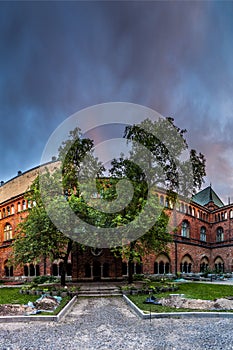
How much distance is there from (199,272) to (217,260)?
4.56m

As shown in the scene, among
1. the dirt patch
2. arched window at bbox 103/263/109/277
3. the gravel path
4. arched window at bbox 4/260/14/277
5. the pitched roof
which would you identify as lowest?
arched window at bbox 4/260/14/277

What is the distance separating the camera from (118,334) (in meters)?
9.02

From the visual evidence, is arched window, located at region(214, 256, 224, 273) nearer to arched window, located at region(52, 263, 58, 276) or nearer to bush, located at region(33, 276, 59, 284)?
arched window, located at region(52, 263, 58, 276)

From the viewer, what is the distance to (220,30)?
14.1 metres

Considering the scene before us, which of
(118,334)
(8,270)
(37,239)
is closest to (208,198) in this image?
(8,270)

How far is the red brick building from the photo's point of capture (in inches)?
1065

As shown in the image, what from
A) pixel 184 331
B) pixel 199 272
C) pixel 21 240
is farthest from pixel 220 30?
pixel 199 272

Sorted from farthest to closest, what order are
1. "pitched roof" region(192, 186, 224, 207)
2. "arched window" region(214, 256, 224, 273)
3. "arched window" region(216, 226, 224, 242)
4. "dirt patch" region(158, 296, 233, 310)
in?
"pitched roof" region(192, 186, 224, 207)
"arched window" region(216, 226, 224, 242)
"arched window" region(214, 256, 224, 273)
"dirt patch" region(158, 296, 233, 310)

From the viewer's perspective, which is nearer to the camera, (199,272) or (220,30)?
(220,30)

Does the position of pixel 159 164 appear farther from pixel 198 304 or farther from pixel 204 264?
pixel 204 264

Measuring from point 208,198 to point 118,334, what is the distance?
41572 millimetres

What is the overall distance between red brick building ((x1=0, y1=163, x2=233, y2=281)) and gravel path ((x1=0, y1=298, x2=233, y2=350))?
13.7 metres

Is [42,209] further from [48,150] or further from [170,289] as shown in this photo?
[170,289]

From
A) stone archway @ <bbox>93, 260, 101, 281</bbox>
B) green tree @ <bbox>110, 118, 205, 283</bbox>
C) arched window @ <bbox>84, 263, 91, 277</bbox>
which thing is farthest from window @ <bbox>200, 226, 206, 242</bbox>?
green tree @ <bbox>110, 118, 205, 283</bbox>
